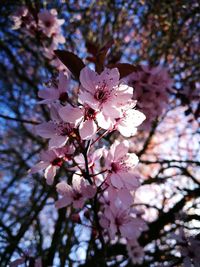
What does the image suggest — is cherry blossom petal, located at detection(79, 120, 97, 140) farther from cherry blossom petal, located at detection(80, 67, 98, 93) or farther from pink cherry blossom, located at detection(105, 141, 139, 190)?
pink cherry blossom, located at detection(105, 141, 139, 190)

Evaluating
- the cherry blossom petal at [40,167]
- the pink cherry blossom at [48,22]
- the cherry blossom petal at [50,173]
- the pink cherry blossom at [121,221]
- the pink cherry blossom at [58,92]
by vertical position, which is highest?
the pink cherry blossom at [48,22]

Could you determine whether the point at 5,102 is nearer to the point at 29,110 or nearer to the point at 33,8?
the point at 29,110

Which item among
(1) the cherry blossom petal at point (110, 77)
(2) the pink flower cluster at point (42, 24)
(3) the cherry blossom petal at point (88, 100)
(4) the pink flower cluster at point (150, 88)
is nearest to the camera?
(3) the cherry blossom petal at point (88, 100)

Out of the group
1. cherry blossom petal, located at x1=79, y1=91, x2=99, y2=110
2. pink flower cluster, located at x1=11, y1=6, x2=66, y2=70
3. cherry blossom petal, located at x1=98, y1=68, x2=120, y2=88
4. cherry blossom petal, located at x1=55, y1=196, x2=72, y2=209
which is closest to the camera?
cherry blossom petal, located at x1=79, y1=91, x2=99, y2=110

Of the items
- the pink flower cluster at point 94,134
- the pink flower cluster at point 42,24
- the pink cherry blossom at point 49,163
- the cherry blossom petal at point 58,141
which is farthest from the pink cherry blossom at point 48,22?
the cherry blossom petal at point 58,141

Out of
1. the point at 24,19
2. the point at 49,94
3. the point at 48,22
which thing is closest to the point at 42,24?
the point at 48,22

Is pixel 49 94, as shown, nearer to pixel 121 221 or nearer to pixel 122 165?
pixel 122 165

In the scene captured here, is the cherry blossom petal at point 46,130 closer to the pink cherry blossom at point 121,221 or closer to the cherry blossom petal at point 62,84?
the cherry blossom petal at point 62,84

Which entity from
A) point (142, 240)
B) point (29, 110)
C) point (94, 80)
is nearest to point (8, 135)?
point (29, 110)

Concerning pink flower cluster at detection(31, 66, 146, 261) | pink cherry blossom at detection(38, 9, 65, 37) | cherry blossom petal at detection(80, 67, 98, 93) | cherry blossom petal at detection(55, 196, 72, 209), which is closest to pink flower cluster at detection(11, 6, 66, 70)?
pink cherry blossom at detection(38, 9, 65, 37)

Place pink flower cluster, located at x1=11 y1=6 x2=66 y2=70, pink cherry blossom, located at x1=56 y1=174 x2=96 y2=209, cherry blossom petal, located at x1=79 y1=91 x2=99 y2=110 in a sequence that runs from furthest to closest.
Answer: pink flower cluster, located at x1=11 y1=6 x2=66 y2=70 < pink cherry blossom, located at x1=56 y1=174 x2=96 y2=209 < cherry blossom petal, located at x1=79 y1=91 x2=99 y2=110

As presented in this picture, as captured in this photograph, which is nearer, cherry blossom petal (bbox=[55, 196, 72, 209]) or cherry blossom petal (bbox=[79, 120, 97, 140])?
cherry blossom petal (bbox=[79, 120, 97, 140])
